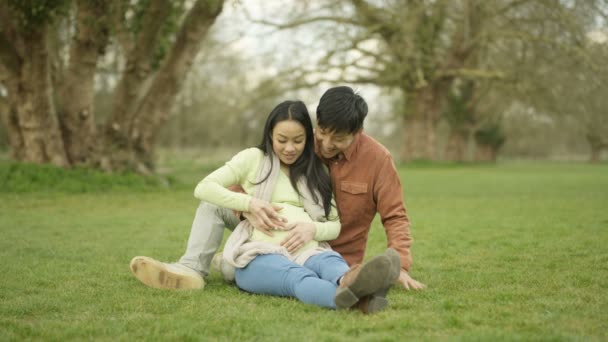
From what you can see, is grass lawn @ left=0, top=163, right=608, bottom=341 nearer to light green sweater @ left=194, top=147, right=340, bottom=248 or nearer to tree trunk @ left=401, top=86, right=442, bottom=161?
light green sweater @ left=194, top=147, right=340, bottom=248

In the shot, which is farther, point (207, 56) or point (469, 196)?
point (207, 56)

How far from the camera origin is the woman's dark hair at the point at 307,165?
4.59 meters

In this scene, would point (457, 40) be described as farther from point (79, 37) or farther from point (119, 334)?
point (119, 334)

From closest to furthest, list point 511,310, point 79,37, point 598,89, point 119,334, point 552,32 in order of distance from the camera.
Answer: point 119,334
point 511,310
point 79,37
point 552,32
point 598,89

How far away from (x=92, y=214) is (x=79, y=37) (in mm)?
4862

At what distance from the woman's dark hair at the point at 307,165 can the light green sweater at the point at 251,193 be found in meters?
0.07

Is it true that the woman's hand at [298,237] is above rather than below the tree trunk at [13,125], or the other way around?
below

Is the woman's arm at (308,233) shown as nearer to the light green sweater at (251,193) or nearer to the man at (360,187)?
the light green sweater at (251,193)

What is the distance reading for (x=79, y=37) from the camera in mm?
13672

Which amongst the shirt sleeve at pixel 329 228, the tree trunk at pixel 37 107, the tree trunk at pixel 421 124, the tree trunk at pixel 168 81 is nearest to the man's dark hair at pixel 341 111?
the shirt sleeve at pixel 329 228

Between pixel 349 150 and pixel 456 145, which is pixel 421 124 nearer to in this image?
pixel 456 145

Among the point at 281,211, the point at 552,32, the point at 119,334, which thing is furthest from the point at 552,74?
the point at 119,334

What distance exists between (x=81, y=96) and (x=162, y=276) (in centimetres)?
1043

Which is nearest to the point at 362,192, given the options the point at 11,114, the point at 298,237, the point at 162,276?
the point at 298,237
